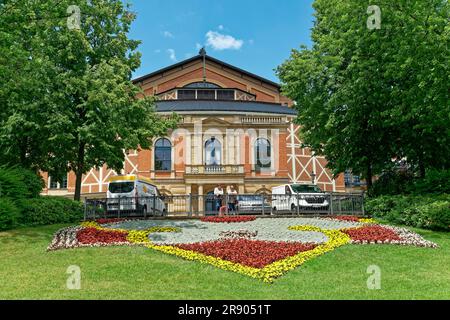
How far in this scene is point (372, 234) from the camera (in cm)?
1476

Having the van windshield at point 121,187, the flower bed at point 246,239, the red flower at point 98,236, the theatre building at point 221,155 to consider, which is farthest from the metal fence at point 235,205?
the theatre building at point 221,155

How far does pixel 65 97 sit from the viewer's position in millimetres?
20328

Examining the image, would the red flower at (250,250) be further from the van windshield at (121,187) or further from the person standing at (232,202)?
the van windshield at (121,187)

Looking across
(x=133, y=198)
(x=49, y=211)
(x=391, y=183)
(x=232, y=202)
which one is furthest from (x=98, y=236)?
(x=391, y=183)

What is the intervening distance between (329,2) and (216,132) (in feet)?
70.9

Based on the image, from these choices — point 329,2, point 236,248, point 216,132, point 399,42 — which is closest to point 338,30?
point 329,2

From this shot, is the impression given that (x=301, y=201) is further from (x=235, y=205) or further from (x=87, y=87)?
(x=87, y=87)

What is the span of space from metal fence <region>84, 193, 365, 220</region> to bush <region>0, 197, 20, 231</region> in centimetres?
424

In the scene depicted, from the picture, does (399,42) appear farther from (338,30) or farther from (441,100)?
(338,30)

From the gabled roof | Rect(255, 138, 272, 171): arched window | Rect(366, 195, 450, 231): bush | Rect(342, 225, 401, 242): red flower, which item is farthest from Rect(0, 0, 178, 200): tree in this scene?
the gabled roof

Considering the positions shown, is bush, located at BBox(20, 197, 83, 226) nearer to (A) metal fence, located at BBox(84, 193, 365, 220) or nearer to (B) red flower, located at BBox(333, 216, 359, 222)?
(A) metal fence, located at BBox(84, 193, 365, 220)

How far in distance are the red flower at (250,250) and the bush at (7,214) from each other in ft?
24.6

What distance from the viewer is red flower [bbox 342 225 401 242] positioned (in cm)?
1408

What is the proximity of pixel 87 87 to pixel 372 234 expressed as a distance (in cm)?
1505
